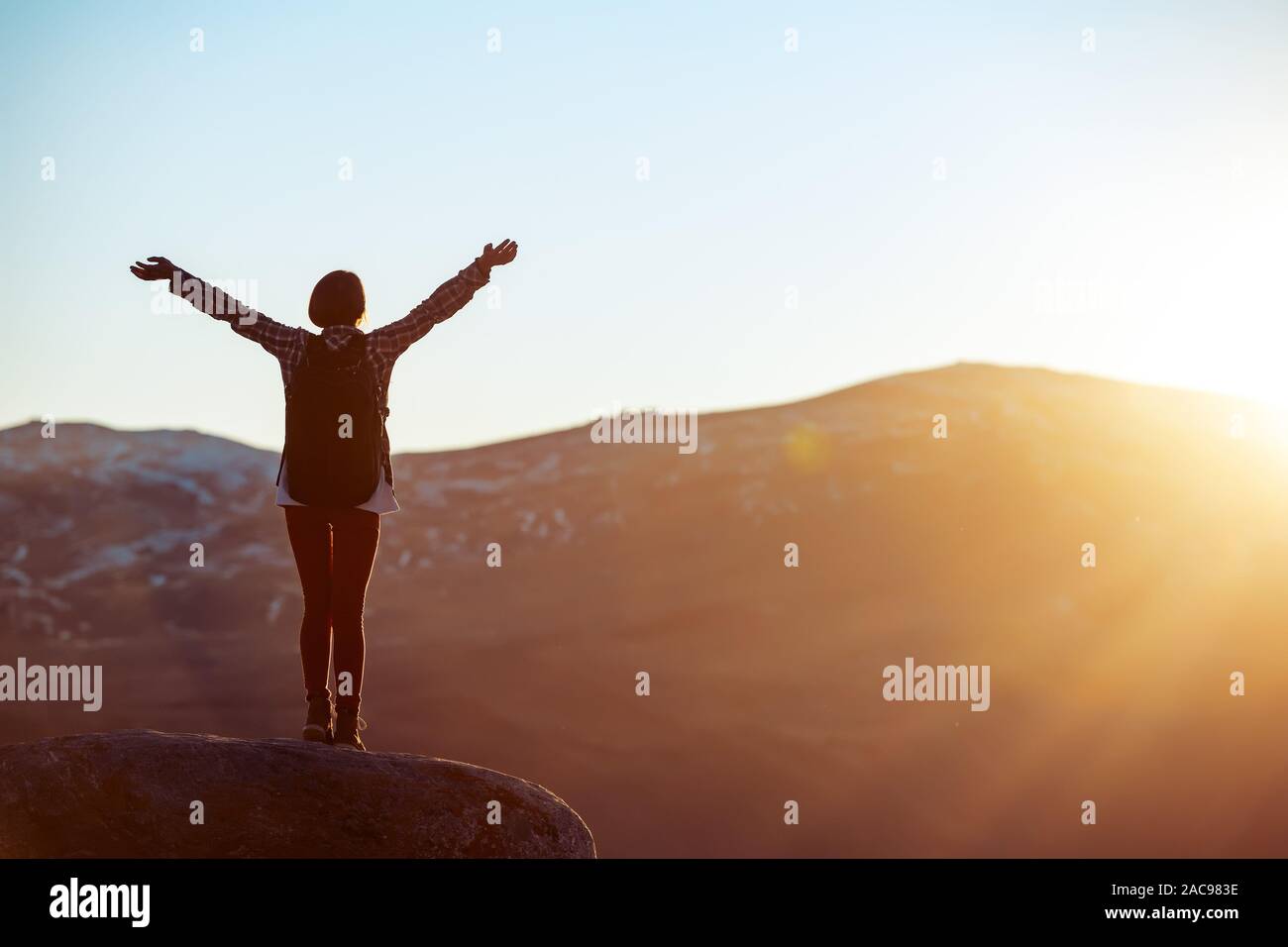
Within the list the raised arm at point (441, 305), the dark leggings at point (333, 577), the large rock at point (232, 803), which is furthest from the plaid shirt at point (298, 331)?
the large rock at point (232, 803)

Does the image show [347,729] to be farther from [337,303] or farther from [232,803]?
[337,303]

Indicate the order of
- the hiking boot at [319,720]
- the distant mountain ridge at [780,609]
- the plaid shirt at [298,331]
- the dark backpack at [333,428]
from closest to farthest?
the dark backpack at [333,428] < the plaid shirt at [298,331] < the hiking boot at [319,720] < the distant mountain ridge at [780,609]

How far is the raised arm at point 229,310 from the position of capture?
22.5 feet

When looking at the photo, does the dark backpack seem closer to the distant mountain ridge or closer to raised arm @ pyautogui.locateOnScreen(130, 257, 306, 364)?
raised arm @ pyautogui.locateOnScreen(130, 257, 306, 364)

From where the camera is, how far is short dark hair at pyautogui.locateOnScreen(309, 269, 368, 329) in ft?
22.8

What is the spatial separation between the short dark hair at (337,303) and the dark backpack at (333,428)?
0.13 meters

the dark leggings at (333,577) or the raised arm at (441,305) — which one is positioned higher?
the raised arm at (441,305)

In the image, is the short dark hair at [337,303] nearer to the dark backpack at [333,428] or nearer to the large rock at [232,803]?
the dark backpack at [333,428]

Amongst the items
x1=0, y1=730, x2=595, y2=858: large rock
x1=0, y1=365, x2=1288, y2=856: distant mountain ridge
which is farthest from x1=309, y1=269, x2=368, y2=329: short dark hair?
x1=0, y1=365, x2=1288, y2=856: distant mountain ridge

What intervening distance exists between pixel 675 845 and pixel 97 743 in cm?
2208

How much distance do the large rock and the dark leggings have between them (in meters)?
0.45

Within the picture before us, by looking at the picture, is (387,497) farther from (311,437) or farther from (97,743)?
(97,743)

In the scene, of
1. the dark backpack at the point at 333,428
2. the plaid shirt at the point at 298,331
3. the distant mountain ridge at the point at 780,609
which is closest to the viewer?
the dark backpack at the point at 333,428
